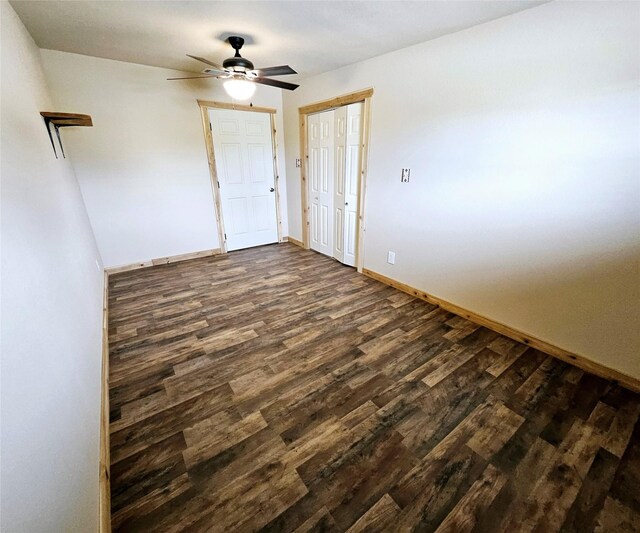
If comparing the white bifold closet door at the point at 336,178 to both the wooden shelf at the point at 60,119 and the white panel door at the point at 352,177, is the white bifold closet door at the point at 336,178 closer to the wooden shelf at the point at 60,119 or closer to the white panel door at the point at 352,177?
the white panel door at the point at 352,177

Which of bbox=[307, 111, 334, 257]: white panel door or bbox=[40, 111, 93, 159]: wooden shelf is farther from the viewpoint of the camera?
bbox=[307, 111, 334, 257]: white panel door

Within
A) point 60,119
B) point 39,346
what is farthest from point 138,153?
point 39,346

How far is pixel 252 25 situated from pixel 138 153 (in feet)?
7.49

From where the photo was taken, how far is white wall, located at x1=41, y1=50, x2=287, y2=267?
10.5ft

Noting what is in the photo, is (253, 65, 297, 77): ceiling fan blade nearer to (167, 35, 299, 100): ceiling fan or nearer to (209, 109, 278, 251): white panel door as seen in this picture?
(167, 35, 299, 100): ceiling fan

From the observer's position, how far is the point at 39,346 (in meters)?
1.00

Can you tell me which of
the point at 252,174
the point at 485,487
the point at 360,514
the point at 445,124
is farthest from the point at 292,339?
the point at 252,174

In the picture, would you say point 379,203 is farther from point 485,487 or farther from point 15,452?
point 15,452

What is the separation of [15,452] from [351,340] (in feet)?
6.49

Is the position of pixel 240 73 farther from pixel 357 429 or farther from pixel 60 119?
pixel 357 429

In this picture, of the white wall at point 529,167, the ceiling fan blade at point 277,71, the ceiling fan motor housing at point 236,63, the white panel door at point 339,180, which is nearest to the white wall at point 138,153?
the white panel door at point 339,180

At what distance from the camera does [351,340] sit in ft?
7.80

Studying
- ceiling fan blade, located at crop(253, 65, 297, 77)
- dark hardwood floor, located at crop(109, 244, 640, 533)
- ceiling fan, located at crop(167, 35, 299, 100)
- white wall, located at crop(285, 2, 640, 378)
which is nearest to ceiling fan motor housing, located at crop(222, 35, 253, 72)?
ceiling fan, located at crop(167, 35, 299, 100)

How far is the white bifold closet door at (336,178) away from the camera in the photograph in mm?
3510
